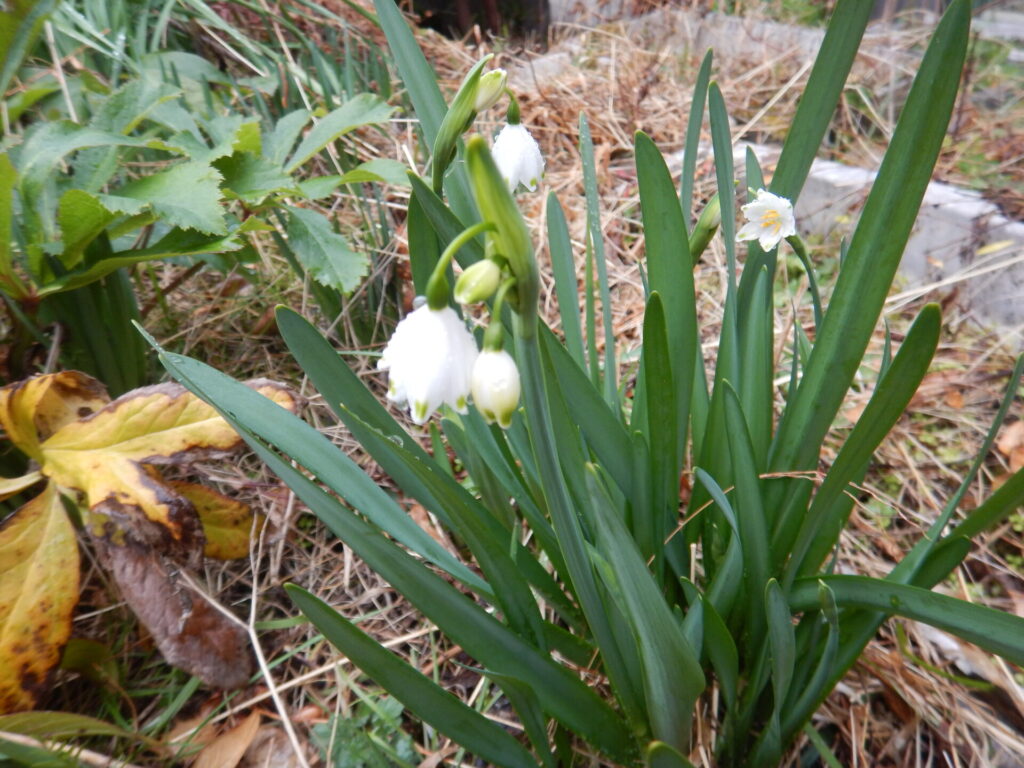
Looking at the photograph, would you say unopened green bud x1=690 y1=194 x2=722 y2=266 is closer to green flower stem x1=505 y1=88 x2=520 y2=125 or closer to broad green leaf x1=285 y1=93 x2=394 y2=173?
green flower stem x1=505 y1=88 x2=520 y2=125

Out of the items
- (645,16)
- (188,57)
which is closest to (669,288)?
(188,57)

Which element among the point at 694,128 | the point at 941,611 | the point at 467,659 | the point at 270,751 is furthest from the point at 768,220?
the point at 270,751

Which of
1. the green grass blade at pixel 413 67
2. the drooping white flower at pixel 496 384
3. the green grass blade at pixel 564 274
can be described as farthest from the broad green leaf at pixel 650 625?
the green grass blade at pixel 413 67

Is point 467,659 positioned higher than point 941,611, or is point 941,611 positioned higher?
point 941,611

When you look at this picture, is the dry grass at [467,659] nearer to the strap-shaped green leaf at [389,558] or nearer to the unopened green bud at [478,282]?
the strap-shaped green leaf at [389,558]

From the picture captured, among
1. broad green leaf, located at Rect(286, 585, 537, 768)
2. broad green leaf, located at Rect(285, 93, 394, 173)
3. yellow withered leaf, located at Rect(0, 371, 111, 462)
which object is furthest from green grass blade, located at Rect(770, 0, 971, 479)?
yellow withered leaf, located at Rect(0, 371, 111, 462)

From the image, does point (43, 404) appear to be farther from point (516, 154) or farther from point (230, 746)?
point (516, 154)

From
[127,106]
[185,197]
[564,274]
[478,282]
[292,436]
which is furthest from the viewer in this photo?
[127,106]
